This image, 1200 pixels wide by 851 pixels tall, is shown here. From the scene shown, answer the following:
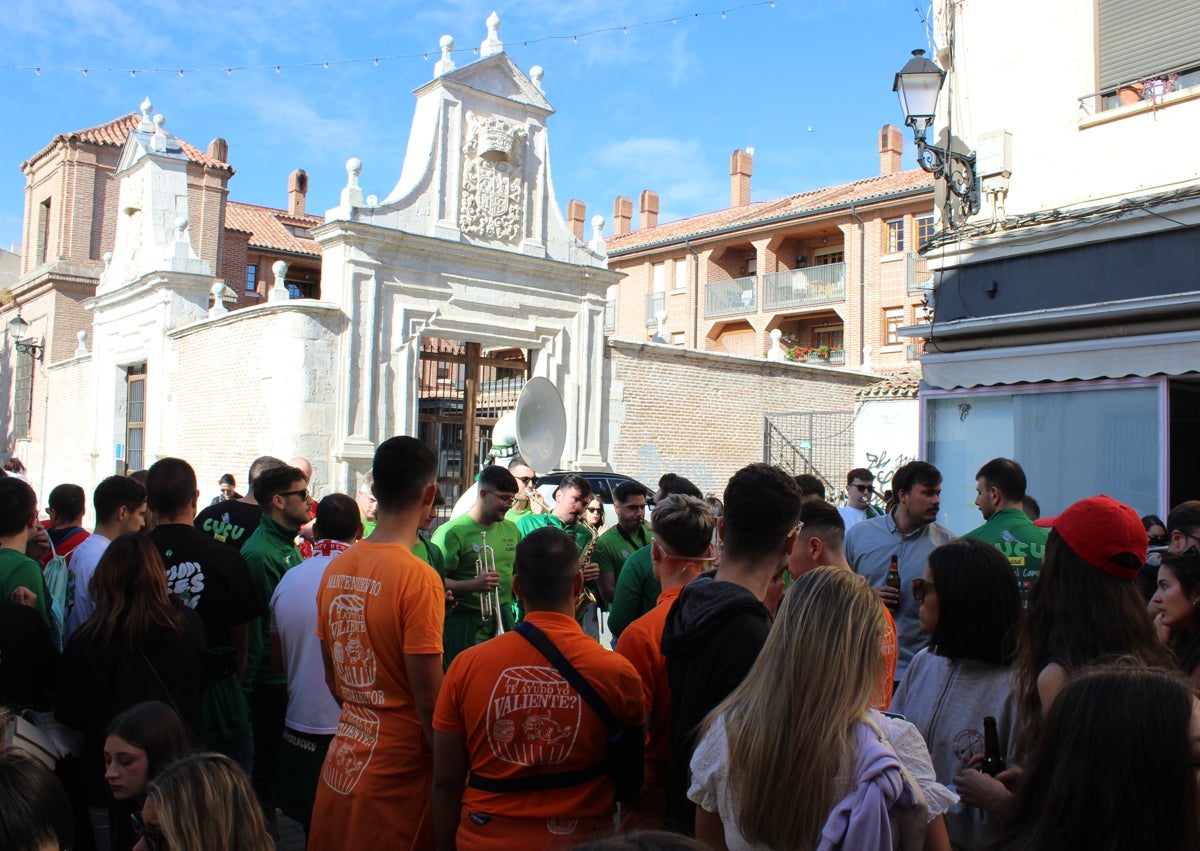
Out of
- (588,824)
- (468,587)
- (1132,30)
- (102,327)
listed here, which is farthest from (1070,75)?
(102,327)

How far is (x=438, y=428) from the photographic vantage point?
16.9 meters

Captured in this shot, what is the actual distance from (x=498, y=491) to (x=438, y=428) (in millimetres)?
11600

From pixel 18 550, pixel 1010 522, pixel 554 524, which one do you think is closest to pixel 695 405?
pixel 554 524

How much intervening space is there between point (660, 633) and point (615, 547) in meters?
2.83

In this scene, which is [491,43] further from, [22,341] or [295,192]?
[295,192]

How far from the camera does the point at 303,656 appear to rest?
13.5 feet

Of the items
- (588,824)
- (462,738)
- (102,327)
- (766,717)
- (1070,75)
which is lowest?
(588,824)

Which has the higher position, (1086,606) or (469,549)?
(1086,606)

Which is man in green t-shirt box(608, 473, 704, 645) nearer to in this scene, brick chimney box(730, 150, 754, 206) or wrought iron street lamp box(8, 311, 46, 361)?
wrought iron street lamp box(8, 311, 46, 361)

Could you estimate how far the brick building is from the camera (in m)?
29.2

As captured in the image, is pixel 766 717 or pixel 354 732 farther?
pixel 354 732

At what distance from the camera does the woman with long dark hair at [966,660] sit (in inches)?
107

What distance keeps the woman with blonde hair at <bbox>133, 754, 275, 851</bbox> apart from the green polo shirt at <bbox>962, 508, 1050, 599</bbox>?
12.5ft

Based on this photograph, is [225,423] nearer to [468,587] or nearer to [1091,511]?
[468,587]
